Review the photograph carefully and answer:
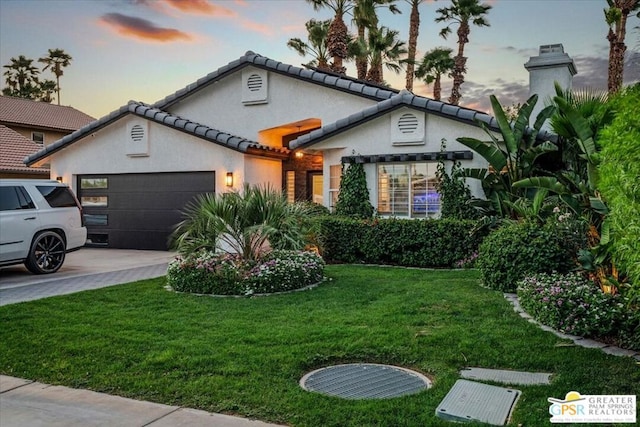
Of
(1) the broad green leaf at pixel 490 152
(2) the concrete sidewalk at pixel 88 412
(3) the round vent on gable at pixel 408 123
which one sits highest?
(3) the round vent on gable at pixel 408 123

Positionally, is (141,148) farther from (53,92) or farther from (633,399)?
(53,92)

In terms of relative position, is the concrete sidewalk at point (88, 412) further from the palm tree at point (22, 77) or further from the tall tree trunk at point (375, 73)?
the palm tree at point (22, 77)

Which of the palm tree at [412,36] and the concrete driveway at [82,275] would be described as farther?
the palm tree at [412,36]

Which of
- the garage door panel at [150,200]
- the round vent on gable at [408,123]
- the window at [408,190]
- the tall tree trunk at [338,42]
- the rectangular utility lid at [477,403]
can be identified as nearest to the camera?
the rectangular utility lid at [477,403]

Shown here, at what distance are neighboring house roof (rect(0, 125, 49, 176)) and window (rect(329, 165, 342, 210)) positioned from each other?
1348 cm

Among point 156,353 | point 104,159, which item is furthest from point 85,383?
point 104,159

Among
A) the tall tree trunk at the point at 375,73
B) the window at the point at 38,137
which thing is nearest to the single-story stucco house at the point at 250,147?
the tall tree trunk at the point at 375,73

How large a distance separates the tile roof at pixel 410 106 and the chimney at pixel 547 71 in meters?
1.81

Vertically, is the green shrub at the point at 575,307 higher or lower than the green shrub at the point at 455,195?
lower

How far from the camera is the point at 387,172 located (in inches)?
556

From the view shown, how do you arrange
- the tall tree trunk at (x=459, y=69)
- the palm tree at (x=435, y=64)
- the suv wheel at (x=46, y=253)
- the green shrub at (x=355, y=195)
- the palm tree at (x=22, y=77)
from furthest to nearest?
1. the palm tree at (x=22, y=77)
2. the tall tree trunk at (x=459, y=69)
3. the palm tree at (x=435, y=64)
4. the green shrub at (x=355, y=195)
5. the suv wheel at (x=46, y=253)

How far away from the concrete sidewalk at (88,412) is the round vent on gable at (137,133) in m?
13.2

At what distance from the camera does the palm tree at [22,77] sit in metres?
54.0

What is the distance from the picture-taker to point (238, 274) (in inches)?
347
